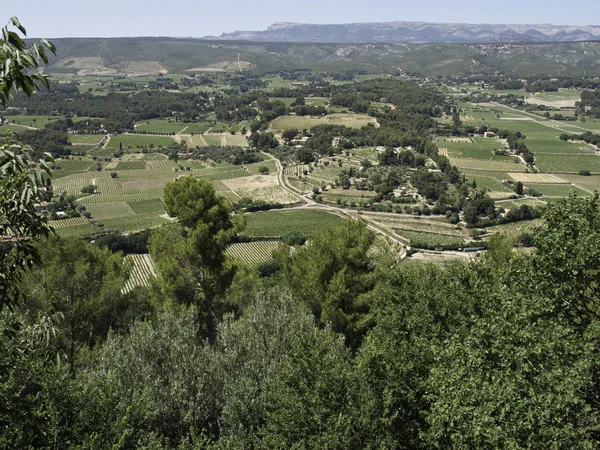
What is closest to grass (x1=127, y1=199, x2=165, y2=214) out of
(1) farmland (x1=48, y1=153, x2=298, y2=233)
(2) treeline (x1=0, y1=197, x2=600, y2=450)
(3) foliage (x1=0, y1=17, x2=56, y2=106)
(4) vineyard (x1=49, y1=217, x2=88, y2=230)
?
(1) farmland (x1=48, y1=153, x2=298, y2=233)

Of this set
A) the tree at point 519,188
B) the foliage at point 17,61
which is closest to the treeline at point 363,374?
the foliage at point 17,61

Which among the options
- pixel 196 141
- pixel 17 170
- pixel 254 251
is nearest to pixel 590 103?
pixel 196 141

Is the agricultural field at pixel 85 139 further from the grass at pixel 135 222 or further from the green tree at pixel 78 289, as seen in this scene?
the green tree at pixel 78 289

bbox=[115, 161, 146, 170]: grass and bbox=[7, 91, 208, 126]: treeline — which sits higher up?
bbox=[7, 91, 208, 126]: treeline

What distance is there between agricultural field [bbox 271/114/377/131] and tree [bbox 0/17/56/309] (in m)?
137

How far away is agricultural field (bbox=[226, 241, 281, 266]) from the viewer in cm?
5864

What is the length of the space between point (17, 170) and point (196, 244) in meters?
13.9

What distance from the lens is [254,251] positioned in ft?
203

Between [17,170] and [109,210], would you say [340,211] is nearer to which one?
[109,210]

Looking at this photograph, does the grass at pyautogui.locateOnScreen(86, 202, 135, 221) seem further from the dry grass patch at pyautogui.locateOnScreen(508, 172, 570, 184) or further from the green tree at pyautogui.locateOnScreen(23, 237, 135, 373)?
the dry grass patch at pyautogui.locateOnScreen(508, 172, 570, 184)

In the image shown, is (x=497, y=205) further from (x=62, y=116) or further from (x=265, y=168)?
(x=62, y=116)

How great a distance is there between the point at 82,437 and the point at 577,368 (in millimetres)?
10354

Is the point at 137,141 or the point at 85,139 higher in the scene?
the point at 85,139


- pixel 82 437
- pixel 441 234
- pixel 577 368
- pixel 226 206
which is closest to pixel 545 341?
pixel 577 368
